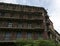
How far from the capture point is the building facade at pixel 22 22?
78.0 feet

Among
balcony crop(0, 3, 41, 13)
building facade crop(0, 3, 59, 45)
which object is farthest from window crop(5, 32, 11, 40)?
balcony crop(0, 3, 41, 13)

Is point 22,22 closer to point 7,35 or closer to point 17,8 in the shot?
point 17,8

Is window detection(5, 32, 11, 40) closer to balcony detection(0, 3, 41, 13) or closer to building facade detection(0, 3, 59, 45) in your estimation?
building facade detection(0, 3, 59, 45)

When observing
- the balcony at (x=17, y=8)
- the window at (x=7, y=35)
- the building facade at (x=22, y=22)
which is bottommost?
the window at (x=7, y=35)

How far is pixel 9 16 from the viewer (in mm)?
25172

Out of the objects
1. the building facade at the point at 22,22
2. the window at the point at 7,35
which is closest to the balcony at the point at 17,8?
the building facade at the point at 22,22

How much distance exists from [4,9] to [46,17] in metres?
8.66

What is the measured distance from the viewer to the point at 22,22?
2534 centimetres

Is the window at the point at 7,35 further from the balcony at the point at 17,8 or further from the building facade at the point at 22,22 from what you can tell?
the balcony at the point at 17,8

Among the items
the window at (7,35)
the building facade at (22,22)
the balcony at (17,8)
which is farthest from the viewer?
the balcony at (17,8)

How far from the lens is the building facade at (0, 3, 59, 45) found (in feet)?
78.0

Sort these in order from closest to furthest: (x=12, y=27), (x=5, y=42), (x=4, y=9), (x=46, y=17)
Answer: (x=5, y=42) → (x=12, y=27) → (x=4, y=9) → (x=46, y=17)

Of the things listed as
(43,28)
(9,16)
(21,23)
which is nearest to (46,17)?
(43,28)

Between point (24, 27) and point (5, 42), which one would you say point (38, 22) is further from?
point (5, 42)
